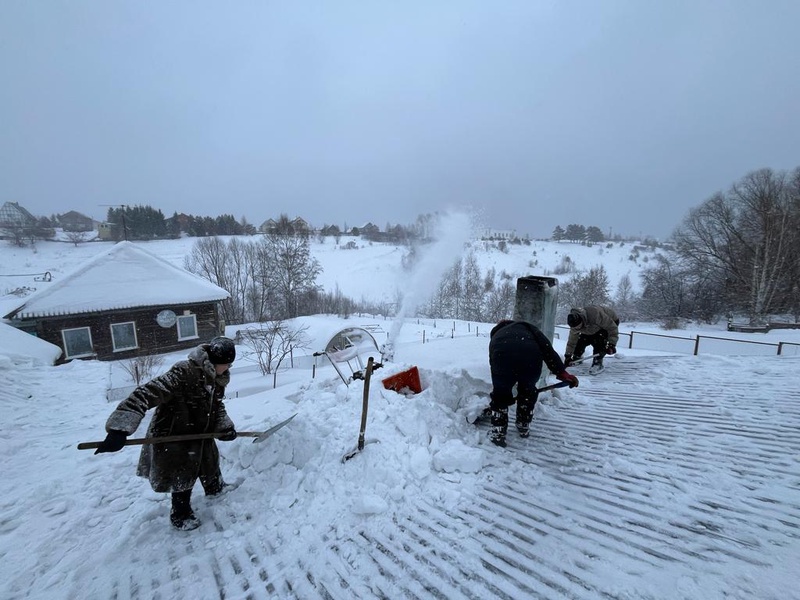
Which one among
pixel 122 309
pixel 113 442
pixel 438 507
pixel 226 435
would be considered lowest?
pixel 122 309

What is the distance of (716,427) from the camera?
14.1 feet

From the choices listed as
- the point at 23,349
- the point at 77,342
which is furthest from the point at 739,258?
the point at 77,342

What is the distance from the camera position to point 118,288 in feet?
57.2

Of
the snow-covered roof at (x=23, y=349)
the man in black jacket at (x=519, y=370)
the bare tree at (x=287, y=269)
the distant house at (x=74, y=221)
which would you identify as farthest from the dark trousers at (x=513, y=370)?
the distant house at (x=74, y=221)

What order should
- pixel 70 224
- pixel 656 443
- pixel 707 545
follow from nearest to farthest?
1. pixel 707 545
2. pixel 656 443
3. pixel 70 224

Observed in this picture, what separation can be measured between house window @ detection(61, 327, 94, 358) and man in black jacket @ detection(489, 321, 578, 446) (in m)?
20.4

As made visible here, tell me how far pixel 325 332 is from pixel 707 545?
1942 centimetres

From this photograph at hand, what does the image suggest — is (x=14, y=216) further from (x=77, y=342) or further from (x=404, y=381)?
(x=404, y=381)

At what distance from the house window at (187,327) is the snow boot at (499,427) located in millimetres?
19841

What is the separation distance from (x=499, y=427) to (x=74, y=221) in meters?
110

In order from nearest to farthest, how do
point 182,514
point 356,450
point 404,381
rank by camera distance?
point 182,514 < point 356,450 < point 404,381

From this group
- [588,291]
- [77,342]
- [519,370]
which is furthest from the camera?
[588,291]

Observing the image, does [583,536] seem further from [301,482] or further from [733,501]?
[301,482]

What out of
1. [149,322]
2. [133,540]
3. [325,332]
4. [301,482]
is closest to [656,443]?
[301,482]
